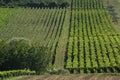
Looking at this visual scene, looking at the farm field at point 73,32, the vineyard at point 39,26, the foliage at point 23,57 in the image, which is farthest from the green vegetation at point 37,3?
the foliage at point 23,57

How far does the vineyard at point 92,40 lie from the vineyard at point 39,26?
3108 mm

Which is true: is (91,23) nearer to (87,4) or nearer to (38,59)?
(87,4)

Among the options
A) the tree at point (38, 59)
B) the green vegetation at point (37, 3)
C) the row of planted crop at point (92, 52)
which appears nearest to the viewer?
the tree at point (38, 59)

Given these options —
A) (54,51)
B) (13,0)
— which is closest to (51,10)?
(13,0)

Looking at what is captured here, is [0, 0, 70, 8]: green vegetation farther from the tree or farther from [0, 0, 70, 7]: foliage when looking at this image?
the tree

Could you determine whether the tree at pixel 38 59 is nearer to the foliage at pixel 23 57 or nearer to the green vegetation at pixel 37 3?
the foliage at pixel 23 57

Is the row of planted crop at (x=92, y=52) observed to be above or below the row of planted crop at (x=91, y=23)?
below

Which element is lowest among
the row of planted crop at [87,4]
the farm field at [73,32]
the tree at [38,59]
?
the tree at [38,59]

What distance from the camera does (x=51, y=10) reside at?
121562 mm

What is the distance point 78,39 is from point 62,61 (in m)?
17.8

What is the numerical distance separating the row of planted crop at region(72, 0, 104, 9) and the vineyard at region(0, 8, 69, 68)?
258 inches

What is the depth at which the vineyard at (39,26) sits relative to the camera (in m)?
88.8

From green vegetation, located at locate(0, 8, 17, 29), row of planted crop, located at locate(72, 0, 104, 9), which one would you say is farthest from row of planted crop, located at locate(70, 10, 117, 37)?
green vegetation, located at locate(0, 8, 17, 29)

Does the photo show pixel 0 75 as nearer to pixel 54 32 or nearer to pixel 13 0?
pixel 54 32
